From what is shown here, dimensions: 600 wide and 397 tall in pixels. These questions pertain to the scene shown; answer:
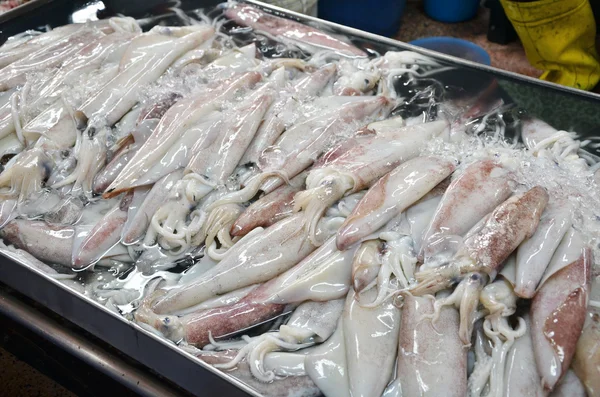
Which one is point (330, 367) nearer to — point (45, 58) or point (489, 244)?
point (489, 244)

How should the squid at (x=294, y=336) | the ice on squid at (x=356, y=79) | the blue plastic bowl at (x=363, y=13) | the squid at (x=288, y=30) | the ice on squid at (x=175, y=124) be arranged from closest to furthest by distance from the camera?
1. the squid at (x=294, y=336)
2. the ice on squid at (x=175, y=124)
3. the ice on squid at (x=356, y=79)
4. the squid at (x=288, y=30)
5. the blue plastic bowl at (x=363, y=13)

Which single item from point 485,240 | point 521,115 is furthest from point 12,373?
point 521,115

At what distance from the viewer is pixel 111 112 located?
9.64 feet

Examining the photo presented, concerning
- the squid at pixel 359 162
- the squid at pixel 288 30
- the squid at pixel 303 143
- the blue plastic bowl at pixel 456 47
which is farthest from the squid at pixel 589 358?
the blue plastic bowl at pixel 456 47

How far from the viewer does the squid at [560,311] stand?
5.47 ft

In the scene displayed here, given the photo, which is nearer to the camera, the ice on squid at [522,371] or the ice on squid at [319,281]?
the ice on squid at [522,371]

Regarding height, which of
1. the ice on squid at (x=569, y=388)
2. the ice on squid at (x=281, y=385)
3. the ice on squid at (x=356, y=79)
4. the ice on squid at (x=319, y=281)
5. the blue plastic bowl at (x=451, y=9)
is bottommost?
the blue plastic bowl at (x=451, y=9)

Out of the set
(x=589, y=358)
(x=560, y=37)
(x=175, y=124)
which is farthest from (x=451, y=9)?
(x=589, y=358)

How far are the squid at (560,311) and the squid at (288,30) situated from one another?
6.27 feet

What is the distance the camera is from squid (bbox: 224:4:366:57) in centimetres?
343

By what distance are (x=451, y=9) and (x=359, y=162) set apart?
15.9 feet

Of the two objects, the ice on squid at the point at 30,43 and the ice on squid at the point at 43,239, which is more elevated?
the ice on squid at the point at 30,43

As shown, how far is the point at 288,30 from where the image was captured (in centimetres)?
361

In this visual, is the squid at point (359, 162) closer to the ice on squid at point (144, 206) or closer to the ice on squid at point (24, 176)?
the ice on squid at point (144, 206)
